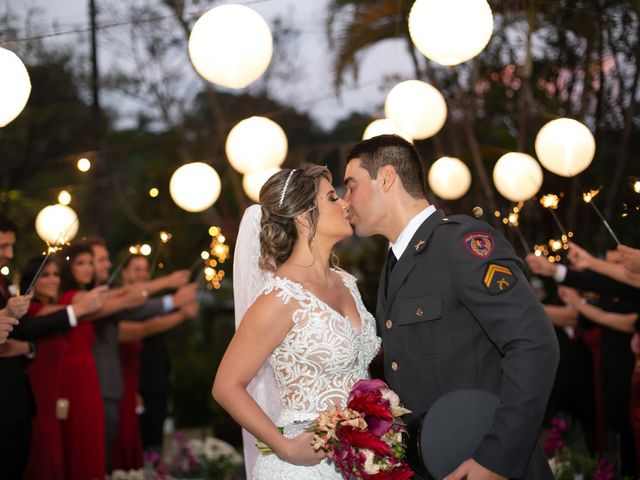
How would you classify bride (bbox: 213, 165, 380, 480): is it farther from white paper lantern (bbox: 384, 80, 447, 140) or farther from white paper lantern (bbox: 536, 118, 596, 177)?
white paper lantern (bbox: 384, 80, 447, 140)

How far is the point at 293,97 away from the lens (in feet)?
53.8

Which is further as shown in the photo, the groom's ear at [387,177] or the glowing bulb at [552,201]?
the glowing bulb at [552,201]

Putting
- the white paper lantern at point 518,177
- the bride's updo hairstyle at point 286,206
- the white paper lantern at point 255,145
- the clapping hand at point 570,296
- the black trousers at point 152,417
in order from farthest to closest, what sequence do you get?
the black trousers at point 152,417 < the white paper lantern at point 255,145 < the clapping hand at point 570,296 < the white paper lantern at point 518,177 < the bride's updo hairstyle at point 286,206

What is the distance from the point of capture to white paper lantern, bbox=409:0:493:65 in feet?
19.1

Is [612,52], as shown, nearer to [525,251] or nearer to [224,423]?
[525,251]

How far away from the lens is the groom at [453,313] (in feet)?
10.2

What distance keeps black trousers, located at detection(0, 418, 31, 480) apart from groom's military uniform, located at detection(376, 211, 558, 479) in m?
3.06

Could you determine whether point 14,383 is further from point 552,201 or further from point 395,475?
point 552,201

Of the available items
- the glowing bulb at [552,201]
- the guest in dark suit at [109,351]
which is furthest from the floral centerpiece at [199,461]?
the glowing bulb at [552,201]

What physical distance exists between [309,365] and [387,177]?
834mm

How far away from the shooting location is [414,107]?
24.0 ft

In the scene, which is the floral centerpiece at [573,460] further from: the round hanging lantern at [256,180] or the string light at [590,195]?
the round hanging lantern at [256,180]

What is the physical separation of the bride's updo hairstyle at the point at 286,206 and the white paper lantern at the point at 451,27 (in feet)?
6.59

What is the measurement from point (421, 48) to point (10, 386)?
328 cm
